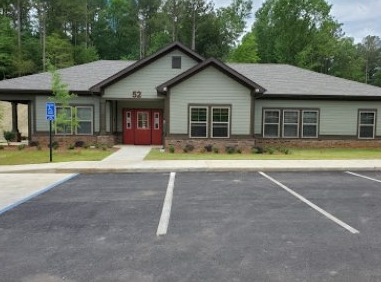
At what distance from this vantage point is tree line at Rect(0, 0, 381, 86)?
4588cm

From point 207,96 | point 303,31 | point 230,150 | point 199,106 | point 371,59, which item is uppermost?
point 371,59

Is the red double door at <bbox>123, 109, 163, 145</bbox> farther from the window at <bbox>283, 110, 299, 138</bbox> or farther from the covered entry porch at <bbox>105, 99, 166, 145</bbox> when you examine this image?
the window at <bbox>283, 110, 299, 138</bbox>

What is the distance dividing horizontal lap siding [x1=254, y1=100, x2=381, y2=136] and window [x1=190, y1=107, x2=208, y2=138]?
3677 mm

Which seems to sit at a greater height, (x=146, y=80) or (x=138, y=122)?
(x=146, y=80)

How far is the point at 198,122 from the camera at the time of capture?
1858 centimetres

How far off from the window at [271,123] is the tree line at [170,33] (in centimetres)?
2673

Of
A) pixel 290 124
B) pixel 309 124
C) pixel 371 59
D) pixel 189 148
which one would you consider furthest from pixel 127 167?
pixel 371 59

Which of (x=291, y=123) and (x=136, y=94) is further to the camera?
(x=291, y=123)

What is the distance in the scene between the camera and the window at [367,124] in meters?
20.7

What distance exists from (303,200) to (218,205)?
2150mm

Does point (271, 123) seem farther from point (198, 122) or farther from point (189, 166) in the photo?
point (189, 166)

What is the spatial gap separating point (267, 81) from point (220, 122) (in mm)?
5544

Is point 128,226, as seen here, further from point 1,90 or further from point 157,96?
point 1,90

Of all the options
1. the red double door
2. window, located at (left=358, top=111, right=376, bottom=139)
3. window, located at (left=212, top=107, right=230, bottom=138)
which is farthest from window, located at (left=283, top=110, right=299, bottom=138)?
the red double door
